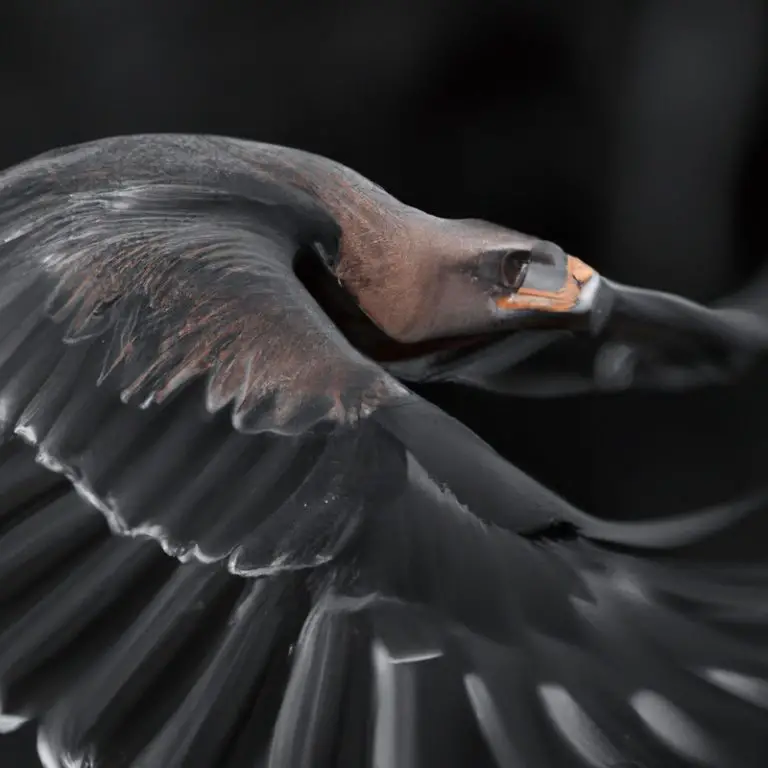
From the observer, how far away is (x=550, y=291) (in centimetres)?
43

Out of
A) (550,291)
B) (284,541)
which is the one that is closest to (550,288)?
(550,291)

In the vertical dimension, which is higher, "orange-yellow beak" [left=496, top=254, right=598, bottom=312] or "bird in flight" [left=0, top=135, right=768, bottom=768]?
"orange-yellow beak" [left=496, top=254, right=598, bottom=312]

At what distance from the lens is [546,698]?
0.31m

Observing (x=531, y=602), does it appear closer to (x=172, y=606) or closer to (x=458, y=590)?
(x=458, y=590)

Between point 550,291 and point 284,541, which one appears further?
point 550,291

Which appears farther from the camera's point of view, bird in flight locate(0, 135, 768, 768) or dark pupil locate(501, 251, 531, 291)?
dark pupil locate(501, 251, 531, 291)

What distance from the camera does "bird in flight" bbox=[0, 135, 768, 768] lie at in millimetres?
293

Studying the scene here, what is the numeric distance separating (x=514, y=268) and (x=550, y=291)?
0.05 feet

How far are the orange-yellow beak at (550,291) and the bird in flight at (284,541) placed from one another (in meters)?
0.04

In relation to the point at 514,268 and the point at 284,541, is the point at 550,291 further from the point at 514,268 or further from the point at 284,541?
the point at 284,541

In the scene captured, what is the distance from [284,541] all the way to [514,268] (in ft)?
0.59

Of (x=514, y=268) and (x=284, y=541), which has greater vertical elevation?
(x=514, y=268)

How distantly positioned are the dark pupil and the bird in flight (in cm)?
3

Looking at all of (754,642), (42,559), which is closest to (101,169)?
(42,559)
